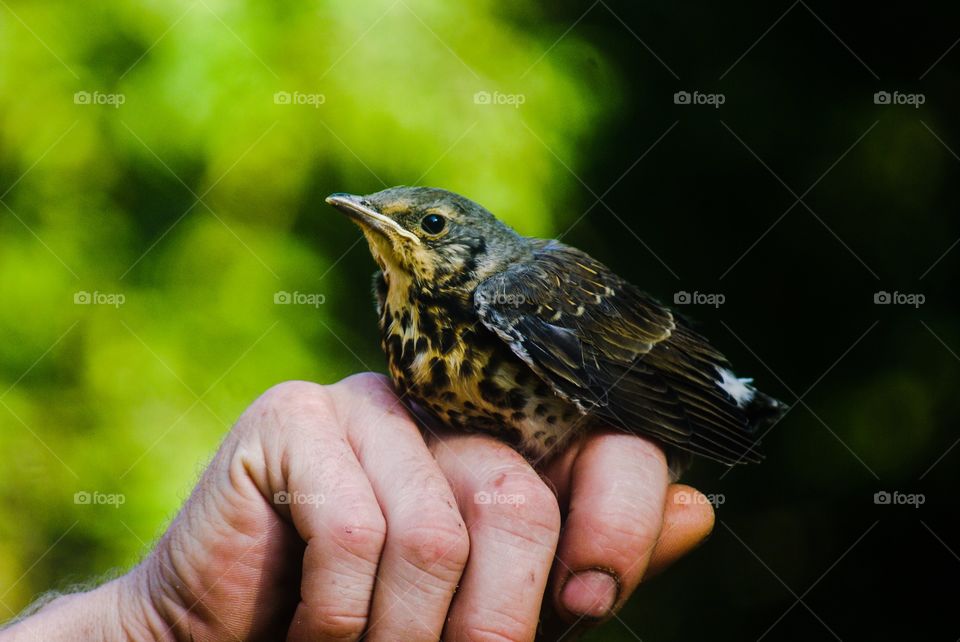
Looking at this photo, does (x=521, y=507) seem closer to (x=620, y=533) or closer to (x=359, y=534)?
(x=620, y=533)

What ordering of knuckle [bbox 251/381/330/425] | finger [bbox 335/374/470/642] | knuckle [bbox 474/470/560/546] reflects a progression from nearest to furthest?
1. finger [bbox 335/374/470/642]
2. knuckle [bbox 474/470/560/546]
3. knuckle [bbox 251/381/330/425]

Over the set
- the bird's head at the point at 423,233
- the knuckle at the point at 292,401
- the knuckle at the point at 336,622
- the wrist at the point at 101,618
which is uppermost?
the bird's head at the point at 423,233

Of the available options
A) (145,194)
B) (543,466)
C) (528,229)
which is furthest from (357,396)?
(145,194)

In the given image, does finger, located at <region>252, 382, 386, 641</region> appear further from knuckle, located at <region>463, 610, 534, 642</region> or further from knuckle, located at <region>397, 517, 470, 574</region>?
knuckle, located at <region>463, 610, 534, 642</region>

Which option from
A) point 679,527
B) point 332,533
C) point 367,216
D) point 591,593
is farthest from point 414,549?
point 367,216

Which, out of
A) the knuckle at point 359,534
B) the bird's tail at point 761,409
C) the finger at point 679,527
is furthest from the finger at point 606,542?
the bird's tail at point 761,409

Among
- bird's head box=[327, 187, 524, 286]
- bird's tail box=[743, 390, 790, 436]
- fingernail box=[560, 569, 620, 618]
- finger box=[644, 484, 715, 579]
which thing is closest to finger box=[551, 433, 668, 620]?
fingernail box=[560, 569, 620, 618]

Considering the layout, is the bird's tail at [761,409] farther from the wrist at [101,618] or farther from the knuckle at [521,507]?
the wrist at [101,618]
